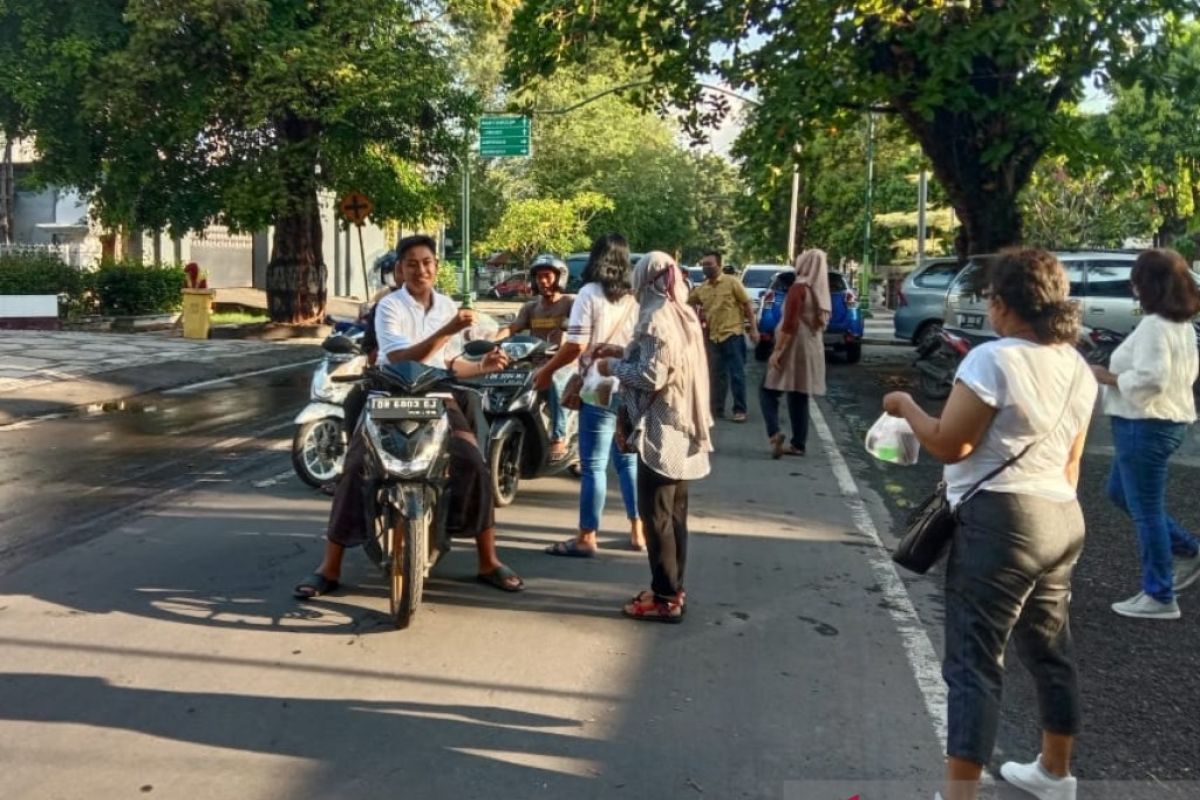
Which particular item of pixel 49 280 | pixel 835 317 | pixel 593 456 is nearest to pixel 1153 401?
pixel 593 456

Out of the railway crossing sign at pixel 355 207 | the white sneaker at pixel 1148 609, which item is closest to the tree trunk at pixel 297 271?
the railway crossing sign at pixel 355 207

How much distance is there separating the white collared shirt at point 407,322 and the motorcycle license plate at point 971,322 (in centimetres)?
1118

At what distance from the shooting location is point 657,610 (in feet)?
18.3

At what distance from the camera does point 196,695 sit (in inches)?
177

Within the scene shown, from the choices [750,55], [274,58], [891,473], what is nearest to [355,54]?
[274,58]

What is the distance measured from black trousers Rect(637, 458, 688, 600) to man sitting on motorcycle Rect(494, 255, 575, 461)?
8.42ft

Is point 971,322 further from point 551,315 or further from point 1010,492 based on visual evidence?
point 1010,492

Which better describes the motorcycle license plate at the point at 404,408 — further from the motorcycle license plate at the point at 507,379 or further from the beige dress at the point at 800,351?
the beige dress at the point at 800,351

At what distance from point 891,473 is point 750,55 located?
854cm

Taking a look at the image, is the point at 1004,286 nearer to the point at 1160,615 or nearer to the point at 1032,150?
the point at 1160,615

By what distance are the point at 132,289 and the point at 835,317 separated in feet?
47.9

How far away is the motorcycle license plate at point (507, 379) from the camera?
301 inches

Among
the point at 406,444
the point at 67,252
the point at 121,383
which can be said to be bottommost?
the point at 121,383

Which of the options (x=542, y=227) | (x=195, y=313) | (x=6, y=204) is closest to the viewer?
(x=195, y=313)
